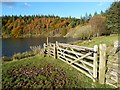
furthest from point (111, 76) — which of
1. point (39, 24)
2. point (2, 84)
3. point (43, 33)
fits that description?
point (39, 24)

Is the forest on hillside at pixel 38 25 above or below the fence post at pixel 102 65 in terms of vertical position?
above

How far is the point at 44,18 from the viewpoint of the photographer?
410 feet

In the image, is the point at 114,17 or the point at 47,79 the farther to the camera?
the point at 114,17

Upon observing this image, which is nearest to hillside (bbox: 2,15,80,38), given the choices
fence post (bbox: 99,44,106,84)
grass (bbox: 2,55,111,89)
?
grass (bbox: 2,55,111,89)

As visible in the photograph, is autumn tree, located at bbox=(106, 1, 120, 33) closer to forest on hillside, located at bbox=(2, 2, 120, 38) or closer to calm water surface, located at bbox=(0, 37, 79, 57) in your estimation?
calm water surface, located at bbox=(0, 37, 79, 57)

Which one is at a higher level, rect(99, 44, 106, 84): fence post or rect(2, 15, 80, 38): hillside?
rect(2, 15, 80, 38): hillside

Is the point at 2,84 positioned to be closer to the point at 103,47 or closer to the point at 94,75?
the point at 94,75

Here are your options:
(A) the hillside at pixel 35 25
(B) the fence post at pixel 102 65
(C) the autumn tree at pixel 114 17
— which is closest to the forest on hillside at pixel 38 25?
(A) the hillside at pixel 35 25

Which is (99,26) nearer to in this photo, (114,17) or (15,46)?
(114,17)

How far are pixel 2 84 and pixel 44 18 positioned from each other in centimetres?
11802

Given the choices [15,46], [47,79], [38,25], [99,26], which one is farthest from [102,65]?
[38,25]

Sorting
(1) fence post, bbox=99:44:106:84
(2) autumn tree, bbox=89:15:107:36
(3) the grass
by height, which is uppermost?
(2) autumn tree, bbox=89:15:107:36

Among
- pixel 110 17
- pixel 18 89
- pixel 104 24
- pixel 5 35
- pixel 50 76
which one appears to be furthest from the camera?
pixel 5 35

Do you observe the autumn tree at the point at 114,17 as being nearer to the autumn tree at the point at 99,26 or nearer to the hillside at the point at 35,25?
the autumn tree at the point at 99,26
